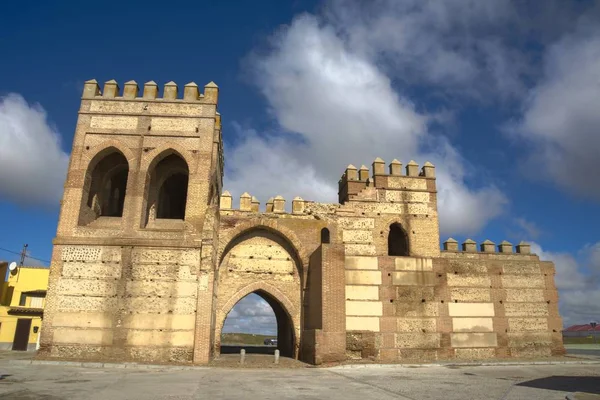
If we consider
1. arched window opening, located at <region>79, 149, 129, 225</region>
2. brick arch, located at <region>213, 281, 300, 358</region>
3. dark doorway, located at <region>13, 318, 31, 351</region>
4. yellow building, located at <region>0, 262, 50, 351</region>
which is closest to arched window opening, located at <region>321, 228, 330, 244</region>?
brick arch, located at <region>213, 281, 300, 358</region>

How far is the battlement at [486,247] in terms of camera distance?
24.4 m

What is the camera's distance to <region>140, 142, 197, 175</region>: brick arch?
705 inches

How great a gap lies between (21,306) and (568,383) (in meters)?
30.0

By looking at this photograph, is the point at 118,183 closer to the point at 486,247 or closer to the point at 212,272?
the point at 212,272

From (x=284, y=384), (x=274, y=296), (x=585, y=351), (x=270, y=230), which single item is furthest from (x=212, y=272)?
(x=585, y=351)

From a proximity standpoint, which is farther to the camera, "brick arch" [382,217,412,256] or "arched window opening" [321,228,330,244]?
"brick arch" [382,217,412,256]

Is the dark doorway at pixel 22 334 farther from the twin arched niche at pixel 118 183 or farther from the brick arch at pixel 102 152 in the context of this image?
the brick arch at pixel 102 152

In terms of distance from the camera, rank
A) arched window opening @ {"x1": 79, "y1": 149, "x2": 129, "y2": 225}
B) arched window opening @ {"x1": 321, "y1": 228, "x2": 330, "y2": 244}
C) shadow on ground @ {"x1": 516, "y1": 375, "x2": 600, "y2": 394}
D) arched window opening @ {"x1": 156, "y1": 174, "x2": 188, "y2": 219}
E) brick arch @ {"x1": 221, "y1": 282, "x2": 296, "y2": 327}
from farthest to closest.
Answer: arched window opening @ {"x1": 156, "y1": 174, "x2": 188, "y2": 219}, arched window opening @ {"x1": 321, "y1": 228, "x2": 330, "y2": 244}, brick arch @ {"x1": 221, "y1": 282, "x2": 296, "y2": 327}, arched window opening @ {"x1": 79, "y1": 149, "x2": 129, "y2": 225}, shadow on ground @ {"x1": 516, "y1": 375, "x2": 600, "y2": 394}

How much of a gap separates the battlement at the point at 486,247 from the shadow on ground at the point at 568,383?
12.3 metres

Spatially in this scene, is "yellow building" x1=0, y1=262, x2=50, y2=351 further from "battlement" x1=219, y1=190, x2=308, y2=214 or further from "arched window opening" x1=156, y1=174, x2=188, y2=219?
"battlement" x1=219, y1=190, x2=308, y2=214

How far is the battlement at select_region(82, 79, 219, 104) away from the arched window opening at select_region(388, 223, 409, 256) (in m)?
11.2

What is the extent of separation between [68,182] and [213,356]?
358 inches

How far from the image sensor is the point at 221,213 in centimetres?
1958

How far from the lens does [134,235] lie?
669 inches
